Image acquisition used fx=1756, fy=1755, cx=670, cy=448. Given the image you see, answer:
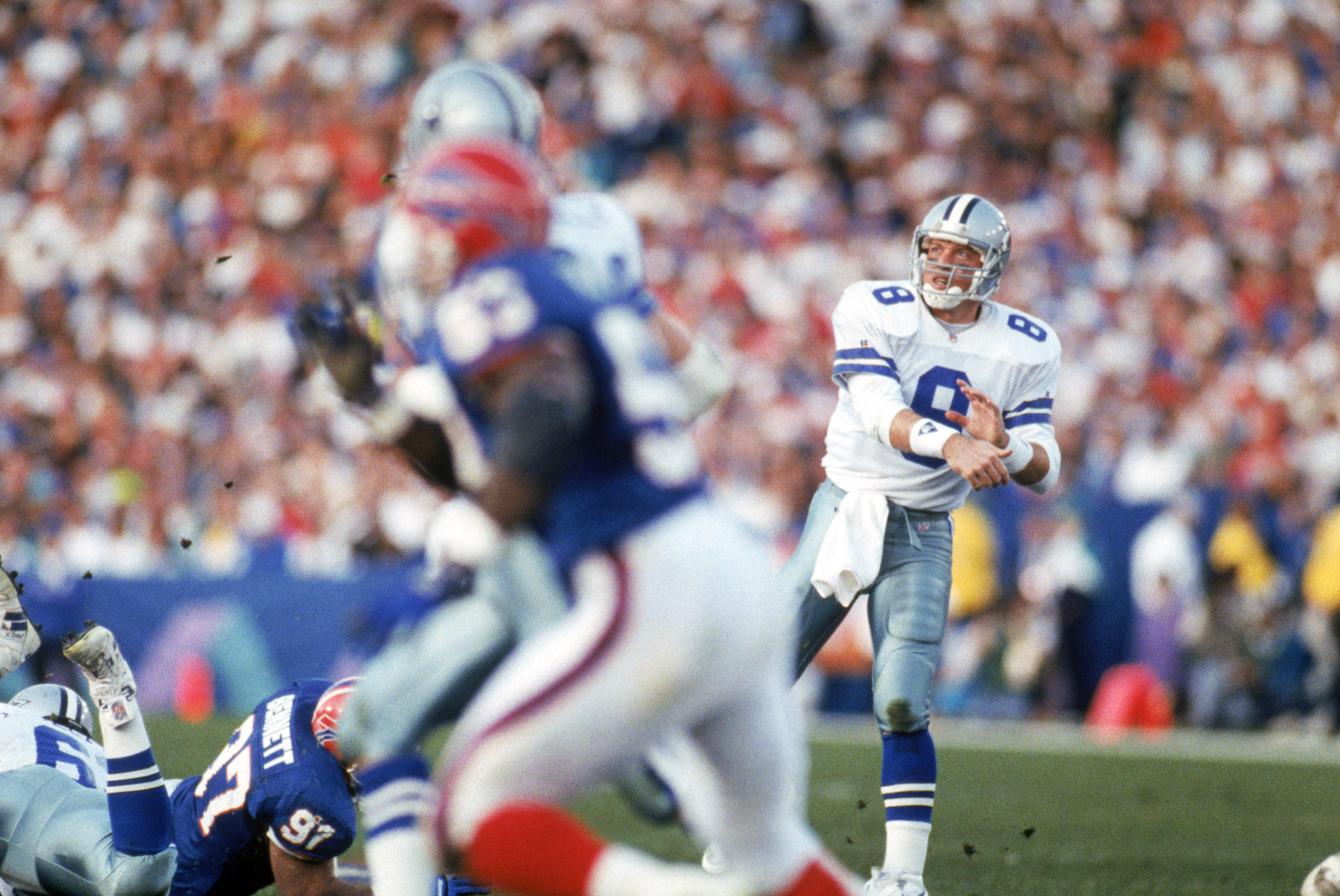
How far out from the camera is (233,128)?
49.2 feet

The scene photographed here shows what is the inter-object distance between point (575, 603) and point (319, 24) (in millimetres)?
13376

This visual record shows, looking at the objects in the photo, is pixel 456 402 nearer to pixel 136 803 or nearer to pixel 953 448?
pixel 136 803

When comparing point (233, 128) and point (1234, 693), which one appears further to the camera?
point (233, 128)

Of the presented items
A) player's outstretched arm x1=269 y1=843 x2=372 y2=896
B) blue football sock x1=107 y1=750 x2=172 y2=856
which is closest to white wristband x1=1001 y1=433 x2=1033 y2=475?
player's outstretched arm x1=269 y1=843 x2=372 y2=896

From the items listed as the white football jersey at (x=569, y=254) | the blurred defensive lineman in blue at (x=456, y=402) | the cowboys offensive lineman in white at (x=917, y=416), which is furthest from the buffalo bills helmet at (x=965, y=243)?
the white football jersey at (x=569, y=254)

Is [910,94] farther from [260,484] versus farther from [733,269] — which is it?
[260,484]

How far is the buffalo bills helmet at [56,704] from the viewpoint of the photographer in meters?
4.76

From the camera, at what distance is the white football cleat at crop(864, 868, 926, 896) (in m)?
4.66

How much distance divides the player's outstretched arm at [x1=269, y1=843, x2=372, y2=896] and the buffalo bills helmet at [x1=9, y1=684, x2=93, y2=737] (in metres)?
0.83

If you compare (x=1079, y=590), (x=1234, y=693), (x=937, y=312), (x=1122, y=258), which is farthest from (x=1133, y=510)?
(x=937, y=312)

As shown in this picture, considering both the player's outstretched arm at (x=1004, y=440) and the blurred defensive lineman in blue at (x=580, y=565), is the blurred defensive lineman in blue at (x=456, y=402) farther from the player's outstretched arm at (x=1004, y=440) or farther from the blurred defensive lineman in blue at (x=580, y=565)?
the player's outstretched arm at (x=1004, y=440)

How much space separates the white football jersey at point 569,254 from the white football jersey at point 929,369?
1.48 m

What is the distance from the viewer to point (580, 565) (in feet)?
9.17

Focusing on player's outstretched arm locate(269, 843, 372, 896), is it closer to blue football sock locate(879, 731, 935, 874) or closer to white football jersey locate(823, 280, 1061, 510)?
blue football sock locate(879, 731, 935, 874)
